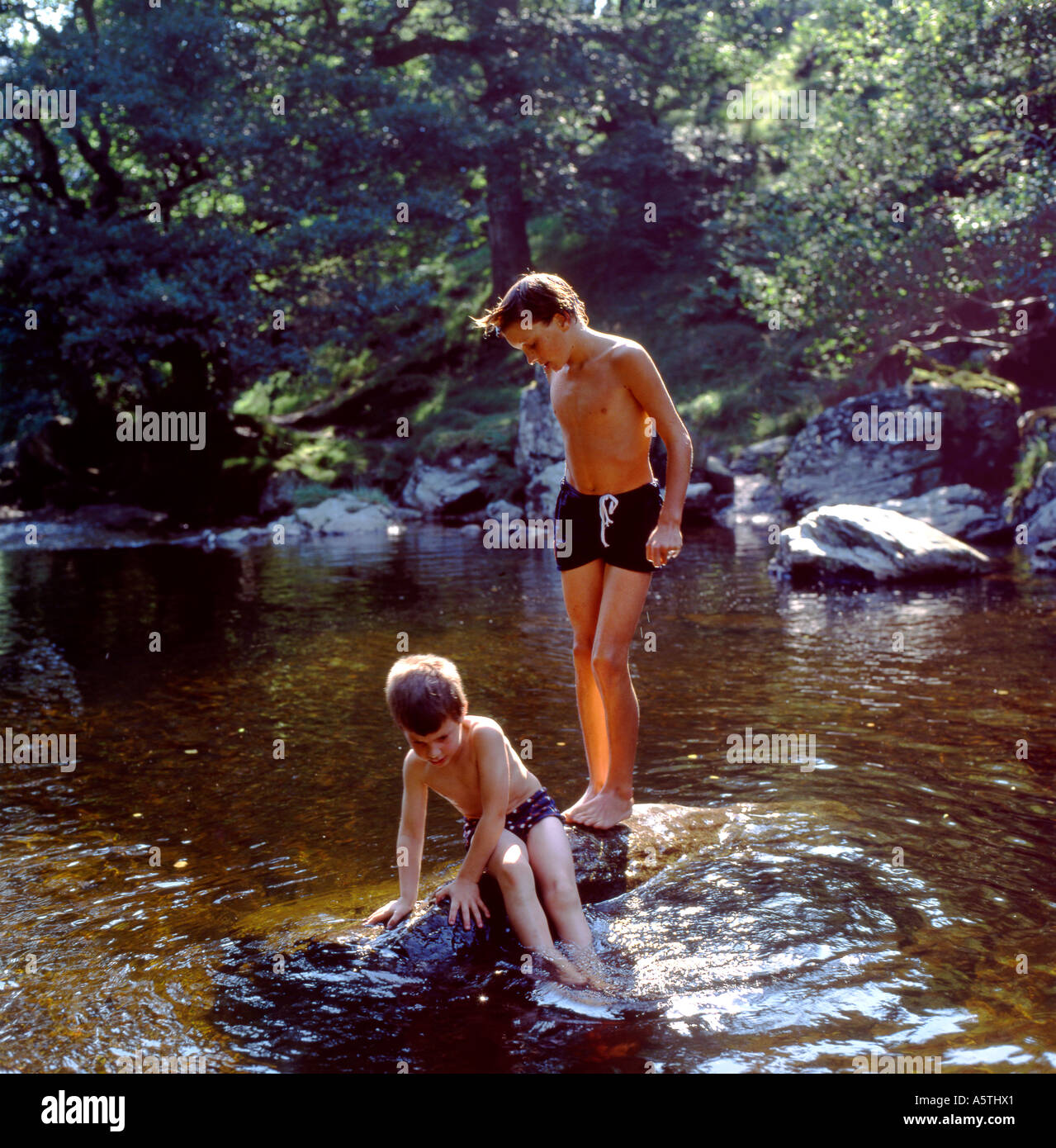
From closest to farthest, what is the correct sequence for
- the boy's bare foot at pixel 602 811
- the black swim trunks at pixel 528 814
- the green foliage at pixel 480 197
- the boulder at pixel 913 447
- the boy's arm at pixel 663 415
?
1. the black swim trunks at pixel 528 814
2. the boy's arm at pixel 663 415
3. the boy's bare foot at pixel 602 811
4. the green foliage at pixel 480 197
5. the boulder at pixel 913 447

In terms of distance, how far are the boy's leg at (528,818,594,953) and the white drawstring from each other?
140 centimetres

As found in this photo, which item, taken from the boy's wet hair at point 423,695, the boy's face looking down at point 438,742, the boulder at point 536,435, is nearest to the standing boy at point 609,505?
the boy's face looking down at point 438,742

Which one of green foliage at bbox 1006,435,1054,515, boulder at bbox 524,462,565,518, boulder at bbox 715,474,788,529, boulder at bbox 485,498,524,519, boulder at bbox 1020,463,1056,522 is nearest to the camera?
boulder at bbox 1020,463,1056,522

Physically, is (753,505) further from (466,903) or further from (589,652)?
(466,903)

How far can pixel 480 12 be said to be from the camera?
25859 mm

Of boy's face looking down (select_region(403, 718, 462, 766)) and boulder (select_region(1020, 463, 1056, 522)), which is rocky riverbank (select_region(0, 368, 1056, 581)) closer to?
boulder (select_region(1020, 463, 1056, 522))

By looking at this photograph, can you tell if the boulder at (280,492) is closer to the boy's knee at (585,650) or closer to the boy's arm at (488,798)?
the boy's knee at (585,650)

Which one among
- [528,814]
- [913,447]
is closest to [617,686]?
[528,814]

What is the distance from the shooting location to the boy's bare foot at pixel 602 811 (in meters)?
5.03

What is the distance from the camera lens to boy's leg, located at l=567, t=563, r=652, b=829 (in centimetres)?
507

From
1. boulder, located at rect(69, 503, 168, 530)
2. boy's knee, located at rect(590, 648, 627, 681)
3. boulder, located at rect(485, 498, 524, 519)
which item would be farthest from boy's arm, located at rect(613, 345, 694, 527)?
boulder, located at rect(69, 503, 168, 530)

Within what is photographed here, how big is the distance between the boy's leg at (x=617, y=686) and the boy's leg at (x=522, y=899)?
38.2 inches

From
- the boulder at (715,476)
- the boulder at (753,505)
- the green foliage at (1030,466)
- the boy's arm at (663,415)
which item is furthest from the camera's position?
the boulder at (715,476)

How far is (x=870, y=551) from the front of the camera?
13.2m
